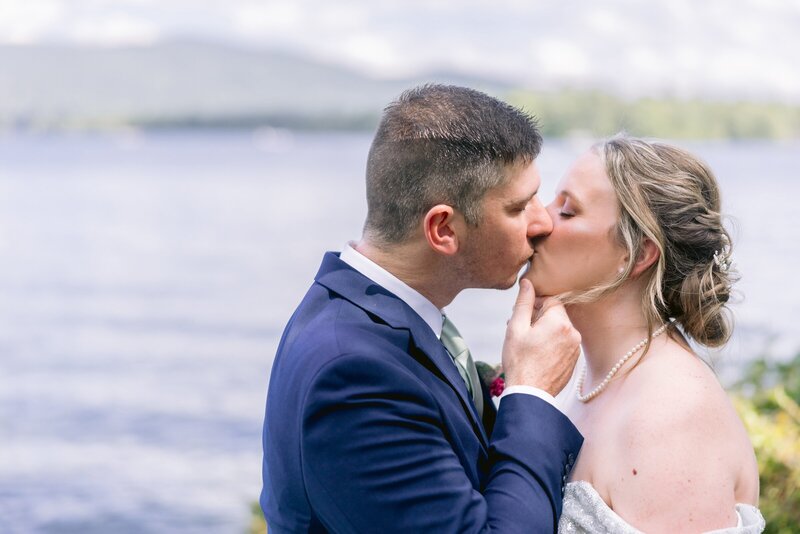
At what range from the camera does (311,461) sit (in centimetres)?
301

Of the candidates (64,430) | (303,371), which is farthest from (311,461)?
(64,430)

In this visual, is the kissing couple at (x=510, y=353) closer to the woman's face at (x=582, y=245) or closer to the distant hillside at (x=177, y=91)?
the woman's face at (x=582, y=245)

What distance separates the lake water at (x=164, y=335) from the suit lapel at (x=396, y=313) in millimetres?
990

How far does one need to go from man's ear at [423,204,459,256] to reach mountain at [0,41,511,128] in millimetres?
143922

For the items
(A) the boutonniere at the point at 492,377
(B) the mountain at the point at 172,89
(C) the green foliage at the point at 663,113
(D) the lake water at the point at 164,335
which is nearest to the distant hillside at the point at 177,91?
(B) the mountain at the point at 172,89

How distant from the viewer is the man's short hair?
329 centimetres

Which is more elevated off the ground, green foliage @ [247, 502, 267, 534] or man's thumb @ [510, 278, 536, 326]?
man's thumb @ [510, 278, 536, 326]

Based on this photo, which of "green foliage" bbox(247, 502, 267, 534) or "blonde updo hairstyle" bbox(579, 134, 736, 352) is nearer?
"blonde updo hairstyle" bbox(579, 134, 736, 352)

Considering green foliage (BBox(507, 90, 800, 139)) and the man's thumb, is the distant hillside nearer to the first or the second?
green foliage (BBox(507, 90, 800, 139))

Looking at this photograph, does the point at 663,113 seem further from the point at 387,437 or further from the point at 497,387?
the point at 387,437

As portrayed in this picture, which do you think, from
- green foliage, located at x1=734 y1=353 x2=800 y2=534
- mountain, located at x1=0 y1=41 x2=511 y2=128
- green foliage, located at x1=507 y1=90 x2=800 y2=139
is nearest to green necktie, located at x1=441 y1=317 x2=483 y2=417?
green foliage, located at x1=734 y1=353 x2=800 y2=534

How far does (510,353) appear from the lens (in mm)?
3457

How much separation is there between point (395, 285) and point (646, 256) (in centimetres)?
90

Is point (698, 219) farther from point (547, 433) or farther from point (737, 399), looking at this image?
point (737, 399)
